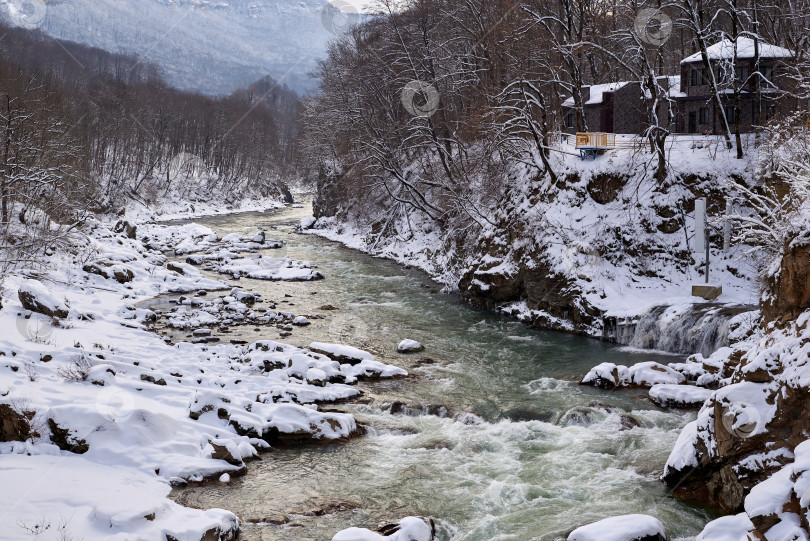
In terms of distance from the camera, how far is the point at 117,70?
144375 mm

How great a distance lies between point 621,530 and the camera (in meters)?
9.16

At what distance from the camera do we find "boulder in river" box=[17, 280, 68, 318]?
18.8 m

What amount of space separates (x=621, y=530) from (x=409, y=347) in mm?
12002

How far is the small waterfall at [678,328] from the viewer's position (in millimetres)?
19328

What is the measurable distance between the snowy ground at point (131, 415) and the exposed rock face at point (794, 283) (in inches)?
340

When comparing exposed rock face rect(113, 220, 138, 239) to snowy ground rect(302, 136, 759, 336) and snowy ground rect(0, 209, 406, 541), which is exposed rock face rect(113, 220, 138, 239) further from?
snowy ground rect(302, 136, 759, 336)

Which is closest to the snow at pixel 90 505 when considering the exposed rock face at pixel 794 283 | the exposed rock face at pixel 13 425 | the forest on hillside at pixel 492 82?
the exposed rock face at pixel 13 425

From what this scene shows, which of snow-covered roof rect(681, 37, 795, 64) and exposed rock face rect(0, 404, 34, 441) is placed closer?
exposed rock face rect(0, 404, 34, 441)

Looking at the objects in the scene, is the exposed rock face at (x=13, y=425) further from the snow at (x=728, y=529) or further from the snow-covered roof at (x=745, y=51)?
the snow-covered roof at (x=745, y=51)

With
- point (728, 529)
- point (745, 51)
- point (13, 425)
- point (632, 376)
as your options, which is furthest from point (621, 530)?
point (745, 51)

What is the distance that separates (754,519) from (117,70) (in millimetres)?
158527

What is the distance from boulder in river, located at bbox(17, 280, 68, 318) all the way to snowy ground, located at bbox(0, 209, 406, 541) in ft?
0.18

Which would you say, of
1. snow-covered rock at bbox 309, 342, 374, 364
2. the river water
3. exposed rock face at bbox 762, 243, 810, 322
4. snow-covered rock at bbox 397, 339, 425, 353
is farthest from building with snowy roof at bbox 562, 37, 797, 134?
exposed rock face at bbox 762, 243, 810, 322

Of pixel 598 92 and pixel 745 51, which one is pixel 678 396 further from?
pixel 598 92
